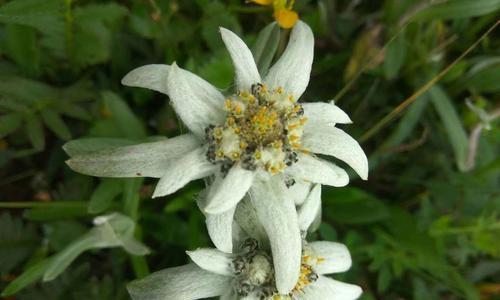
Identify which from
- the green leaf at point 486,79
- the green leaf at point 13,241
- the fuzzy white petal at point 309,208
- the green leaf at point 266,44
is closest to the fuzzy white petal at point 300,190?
the fuzzy white petal at point 309,208

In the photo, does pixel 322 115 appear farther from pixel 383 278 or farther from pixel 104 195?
pixel 383 278

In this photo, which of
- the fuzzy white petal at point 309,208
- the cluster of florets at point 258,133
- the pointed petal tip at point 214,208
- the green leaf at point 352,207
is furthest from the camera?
the green leaf at point 352,207

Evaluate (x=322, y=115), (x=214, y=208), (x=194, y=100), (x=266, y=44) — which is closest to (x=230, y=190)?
(x=214, y=208)

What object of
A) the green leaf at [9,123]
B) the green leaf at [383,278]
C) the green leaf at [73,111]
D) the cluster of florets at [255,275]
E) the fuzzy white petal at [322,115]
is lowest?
the green leaf at [9,123]

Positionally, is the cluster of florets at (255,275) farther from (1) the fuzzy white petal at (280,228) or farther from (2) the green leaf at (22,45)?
(2) the green leaf at (22,45)

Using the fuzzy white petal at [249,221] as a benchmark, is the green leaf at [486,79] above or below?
above

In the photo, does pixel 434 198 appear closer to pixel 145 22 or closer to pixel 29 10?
pixel 145 22

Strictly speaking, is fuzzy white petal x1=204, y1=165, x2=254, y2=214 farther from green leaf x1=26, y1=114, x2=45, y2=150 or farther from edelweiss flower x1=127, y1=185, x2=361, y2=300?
green leaf x1=26, y1=114, x2=45, y2=150

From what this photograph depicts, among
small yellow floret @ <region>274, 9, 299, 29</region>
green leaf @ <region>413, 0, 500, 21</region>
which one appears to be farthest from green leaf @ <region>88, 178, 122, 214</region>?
green leaf @ <region>413, 0, 500, 21</region>
